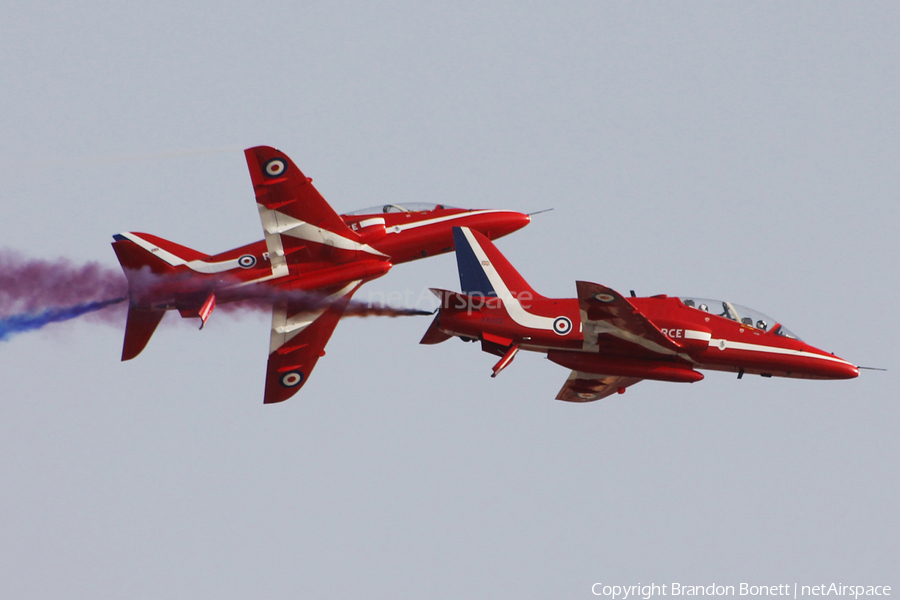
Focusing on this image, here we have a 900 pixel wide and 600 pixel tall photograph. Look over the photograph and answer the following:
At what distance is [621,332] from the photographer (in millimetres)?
43375

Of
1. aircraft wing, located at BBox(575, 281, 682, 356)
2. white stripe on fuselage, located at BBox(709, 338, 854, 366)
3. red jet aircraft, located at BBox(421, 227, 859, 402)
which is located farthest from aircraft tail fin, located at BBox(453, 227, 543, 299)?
white stripe on fuselage, located at BBox(709, 338, 854, 366)

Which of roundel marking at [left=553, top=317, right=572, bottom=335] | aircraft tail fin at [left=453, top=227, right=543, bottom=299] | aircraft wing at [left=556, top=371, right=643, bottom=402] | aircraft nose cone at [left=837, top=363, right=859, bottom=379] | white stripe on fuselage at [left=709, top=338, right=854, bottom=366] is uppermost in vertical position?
aircraft tail fin at [left=453, top=227, right=543, bottom=299]

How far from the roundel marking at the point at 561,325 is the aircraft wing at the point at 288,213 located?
6.97 m

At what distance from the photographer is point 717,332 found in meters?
44.2

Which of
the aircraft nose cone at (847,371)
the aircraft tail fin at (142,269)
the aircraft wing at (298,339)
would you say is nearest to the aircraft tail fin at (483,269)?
the aircraft wing at (298,339)

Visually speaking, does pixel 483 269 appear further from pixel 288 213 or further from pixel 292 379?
pixel 292 379

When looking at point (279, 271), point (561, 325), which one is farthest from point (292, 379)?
point (561, 325)

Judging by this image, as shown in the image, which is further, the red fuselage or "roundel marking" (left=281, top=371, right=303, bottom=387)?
"roundel marking" (left=281, top=371, right=303, bottom=387)

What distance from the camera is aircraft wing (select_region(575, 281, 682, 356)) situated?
1647 inches

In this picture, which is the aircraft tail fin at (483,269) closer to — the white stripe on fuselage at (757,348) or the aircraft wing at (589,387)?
the aircraft wing at (589,387)

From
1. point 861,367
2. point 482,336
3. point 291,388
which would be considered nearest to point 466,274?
point 482,336

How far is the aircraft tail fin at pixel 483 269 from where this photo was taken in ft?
147

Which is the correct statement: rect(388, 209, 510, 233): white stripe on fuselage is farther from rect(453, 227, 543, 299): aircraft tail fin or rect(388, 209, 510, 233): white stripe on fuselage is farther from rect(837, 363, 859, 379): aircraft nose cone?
rect(837, 363, 859, 379): aircraft nose cone

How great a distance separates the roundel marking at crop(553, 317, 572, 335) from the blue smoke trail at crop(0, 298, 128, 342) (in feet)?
41.9
